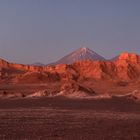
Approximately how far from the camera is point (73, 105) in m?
36.5

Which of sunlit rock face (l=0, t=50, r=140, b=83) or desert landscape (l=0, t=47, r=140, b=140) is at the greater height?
sunlit rock face (l=0, t=50, r=140, b=83)

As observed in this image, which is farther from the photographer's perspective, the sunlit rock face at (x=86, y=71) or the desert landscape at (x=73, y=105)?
the sunlit rock face at (x=86, y=71)

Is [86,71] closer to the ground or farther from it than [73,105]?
farther from it

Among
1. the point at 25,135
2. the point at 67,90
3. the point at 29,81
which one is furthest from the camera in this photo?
the point at 29,81

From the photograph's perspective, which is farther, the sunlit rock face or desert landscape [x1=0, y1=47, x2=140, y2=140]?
the sunlit rock face

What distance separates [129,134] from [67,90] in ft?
104

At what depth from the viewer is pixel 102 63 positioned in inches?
4323

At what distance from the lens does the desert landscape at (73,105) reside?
17500 mm

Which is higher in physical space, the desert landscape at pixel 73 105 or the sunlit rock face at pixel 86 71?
the sunlit rock face at pixel 86 71

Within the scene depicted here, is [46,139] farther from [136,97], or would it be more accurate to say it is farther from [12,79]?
[12,79]

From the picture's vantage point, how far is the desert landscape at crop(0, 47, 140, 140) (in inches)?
689

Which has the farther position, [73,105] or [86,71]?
[86,71]

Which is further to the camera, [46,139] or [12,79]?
[12,79]

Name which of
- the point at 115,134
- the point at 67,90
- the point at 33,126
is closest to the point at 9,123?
the point at 33,126
